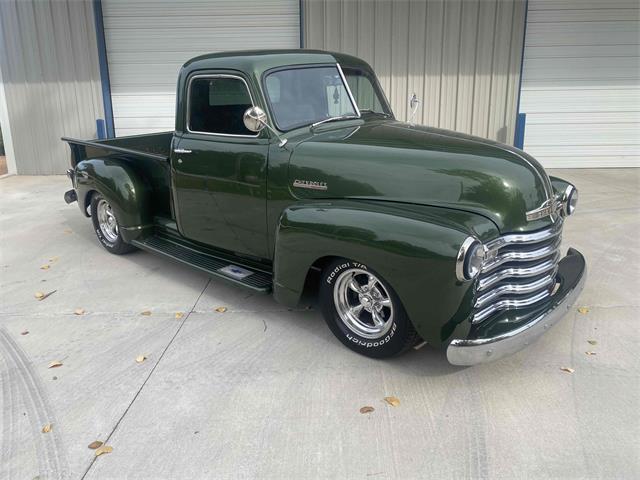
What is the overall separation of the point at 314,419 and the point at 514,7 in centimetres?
945

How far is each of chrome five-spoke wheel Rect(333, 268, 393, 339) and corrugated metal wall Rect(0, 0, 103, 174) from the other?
8712 mm

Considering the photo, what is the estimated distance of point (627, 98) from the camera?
1046 cm

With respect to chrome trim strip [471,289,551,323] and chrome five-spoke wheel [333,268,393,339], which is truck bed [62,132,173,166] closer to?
chrome five-spoke wheel [333,268,393,339]

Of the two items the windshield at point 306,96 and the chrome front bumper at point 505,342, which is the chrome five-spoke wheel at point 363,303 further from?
the windshield at point 306,96

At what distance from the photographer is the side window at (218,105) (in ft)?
13.6

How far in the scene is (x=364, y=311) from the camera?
3654mm

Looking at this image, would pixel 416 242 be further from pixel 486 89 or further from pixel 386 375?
pixel 486 89

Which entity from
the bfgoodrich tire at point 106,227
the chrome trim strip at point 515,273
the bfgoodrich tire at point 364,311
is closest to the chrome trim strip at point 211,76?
the bfgoodrich tire at point 364,311

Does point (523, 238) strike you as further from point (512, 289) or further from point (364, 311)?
point (364, 311)

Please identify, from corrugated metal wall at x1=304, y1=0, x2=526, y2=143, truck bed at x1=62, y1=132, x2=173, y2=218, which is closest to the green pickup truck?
truck bed at x1=62, y1=132, x2=173, y2=218

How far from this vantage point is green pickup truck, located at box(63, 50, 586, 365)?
3000 mm

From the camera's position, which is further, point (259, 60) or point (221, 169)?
point (221, 169)

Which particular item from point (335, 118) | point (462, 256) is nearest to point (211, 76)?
point (335, 118)

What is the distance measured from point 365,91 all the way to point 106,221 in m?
3.31
